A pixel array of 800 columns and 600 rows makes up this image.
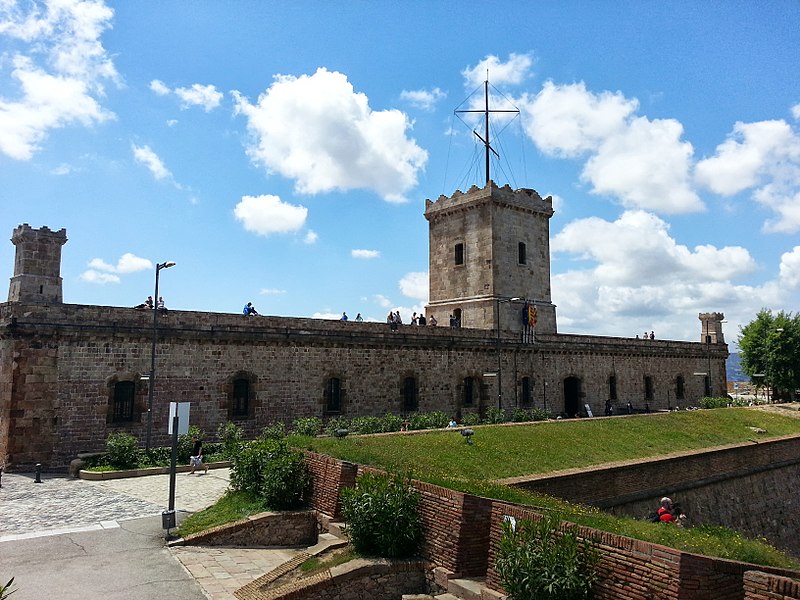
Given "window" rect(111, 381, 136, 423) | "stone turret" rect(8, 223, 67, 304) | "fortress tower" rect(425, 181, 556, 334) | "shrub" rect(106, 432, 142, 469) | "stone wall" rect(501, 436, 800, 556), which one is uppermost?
"fortress tower" rect(425, 181, 556, 334)

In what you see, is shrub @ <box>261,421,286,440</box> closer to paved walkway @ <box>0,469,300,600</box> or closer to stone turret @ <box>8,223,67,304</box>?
paved walkway @ <box>0,469,300,600</box>

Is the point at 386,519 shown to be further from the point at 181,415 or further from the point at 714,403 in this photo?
the point at 714,403

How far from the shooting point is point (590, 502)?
16.2 meters

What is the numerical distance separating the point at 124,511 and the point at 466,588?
9.22 m

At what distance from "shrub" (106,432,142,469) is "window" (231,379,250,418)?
432cm

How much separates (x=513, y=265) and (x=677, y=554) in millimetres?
28440

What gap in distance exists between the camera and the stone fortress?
19188 millimetres

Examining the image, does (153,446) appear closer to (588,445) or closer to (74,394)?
(74,394)

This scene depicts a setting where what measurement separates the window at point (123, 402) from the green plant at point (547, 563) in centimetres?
1661

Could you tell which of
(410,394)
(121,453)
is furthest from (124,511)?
(410,394)

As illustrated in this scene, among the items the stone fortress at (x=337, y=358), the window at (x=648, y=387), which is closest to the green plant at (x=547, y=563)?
the stone fortress at (x=337, y=358)

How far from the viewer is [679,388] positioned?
135ft

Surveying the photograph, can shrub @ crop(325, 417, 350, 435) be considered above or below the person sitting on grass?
above

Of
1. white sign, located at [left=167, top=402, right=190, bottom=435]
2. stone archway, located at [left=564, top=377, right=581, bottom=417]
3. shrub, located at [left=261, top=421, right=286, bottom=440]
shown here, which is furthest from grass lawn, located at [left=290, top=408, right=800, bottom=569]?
stone archway, located at [left=564, top=377, right=581, bottom=417]
